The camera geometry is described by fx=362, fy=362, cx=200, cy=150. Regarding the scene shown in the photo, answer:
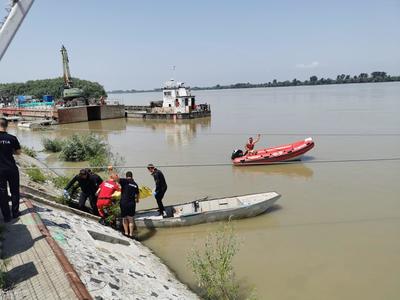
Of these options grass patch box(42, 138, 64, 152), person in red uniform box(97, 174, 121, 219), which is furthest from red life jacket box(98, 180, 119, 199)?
grass patch box(42, 138, 64, 152)

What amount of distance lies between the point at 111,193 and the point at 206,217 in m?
2.55

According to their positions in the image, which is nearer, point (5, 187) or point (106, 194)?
point (5, 187)

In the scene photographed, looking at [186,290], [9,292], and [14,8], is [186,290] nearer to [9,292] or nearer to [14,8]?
[9,292]

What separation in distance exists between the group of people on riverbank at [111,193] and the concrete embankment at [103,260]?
1.21ft

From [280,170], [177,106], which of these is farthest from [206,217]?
[177,106]

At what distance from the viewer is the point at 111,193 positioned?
28.0 feet

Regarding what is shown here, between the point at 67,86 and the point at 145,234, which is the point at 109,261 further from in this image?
the point at 67,86

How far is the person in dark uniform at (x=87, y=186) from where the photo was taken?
8609mm

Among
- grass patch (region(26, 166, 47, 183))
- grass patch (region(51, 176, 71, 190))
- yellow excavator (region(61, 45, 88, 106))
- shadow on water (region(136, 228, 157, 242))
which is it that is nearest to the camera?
shadow on water (region(136, 228, 157, 242))

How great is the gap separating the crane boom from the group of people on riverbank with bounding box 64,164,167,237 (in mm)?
3582

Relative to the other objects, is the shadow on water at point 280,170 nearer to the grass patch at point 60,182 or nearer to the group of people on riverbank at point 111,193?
the grass patch at point 60,182

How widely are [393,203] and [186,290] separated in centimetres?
824

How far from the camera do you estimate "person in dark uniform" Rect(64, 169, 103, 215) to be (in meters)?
8.61

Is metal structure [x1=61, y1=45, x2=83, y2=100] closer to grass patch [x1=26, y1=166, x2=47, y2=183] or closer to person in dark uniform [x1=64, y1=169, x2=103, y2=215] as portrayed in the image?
grass patch [x1=26, y1=166, x2=47, y2=183]
